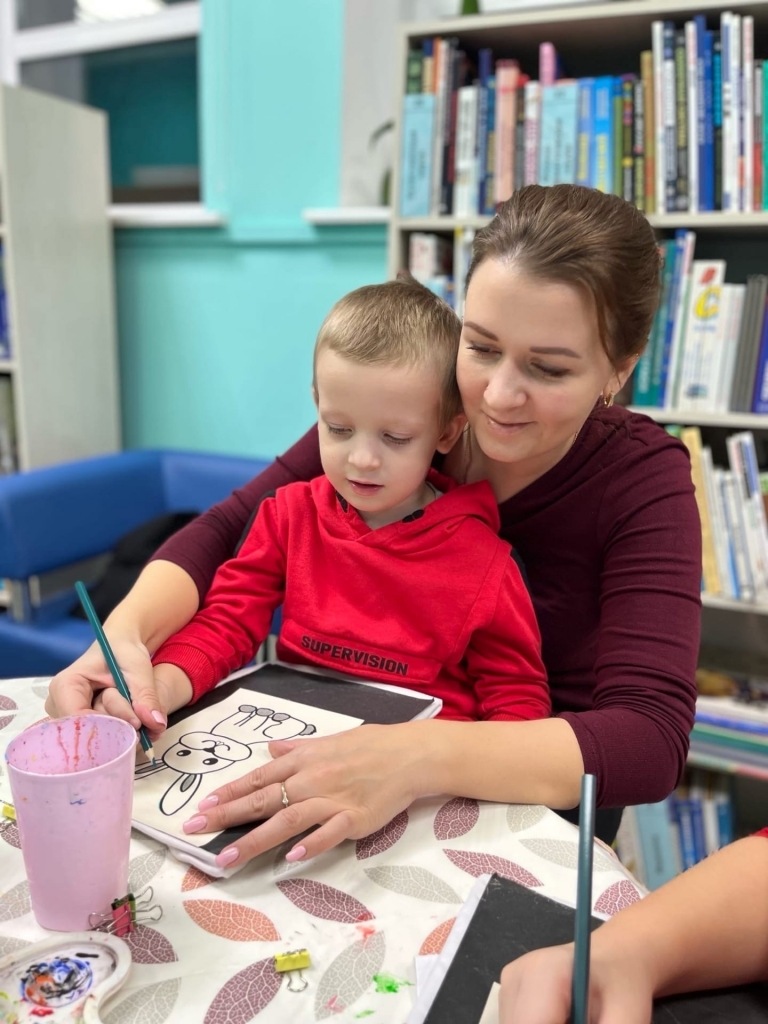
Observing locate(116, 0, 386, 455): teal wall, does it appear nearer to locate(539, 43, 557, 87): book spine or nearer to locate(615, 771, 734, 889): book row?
locate(539, 43, 557, 87): book spine

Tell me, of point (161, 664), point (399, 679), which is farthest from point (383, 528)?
point (161, 664)

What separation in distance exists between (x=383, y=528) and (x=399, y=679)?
0.54ft

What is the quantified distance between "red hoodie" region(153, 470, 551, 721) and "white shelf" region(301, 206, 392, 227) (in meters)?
1.42

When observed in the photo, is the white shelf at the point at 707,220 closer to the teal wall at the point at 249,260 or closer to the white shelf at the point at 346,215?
the white shelf at the point at 346,215

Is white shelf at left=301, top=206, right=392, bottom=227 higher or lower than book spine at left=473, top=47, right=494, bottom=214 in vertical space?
lower

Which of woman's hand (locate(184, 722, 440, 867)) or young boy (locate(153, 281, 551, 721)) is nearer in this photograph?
woman's hand (locate(184, 722, 440, 867))

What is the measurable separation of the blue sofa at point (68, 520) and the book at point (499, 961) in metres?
1.54

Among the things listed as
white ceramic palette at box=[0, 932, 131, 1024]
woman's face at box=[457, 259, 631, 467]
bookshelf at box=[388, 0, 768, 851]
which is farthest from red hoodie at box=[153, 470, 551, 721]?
bookshelf at box=[388, 0, 768, 851]

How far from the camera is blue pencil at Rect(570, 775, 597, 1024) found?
385mm

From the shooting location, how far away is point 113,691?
2.45 feet

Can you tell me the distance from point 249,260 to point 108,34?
0.93 m

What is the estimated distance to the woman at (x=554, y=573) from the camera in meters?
0.65

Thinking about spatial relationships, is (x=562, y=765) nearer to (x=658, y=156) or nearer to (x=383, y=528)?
(x=383, y=528)

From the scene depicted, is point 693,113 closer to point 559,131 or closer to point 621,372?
point 559,131
